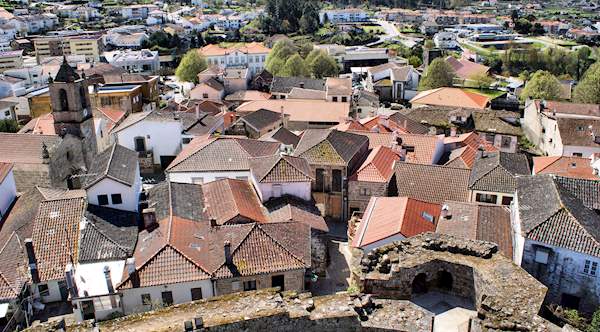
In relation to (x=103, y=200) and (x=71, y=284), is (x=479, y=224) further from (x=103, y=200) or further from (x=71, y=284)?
(x=103, y=200)

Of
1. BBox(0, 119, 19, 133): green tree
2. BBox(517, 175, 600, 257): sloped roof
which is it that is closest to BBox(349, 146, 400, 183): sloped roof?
BBox(517, 175, 600, 257): sloped roof

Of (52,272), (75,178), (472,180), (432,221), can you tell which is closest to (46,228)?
(52,272)

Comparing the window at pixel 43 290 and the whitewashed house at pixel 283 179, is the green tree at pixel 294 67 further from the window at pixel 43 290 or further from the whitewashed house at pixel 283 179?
the window at pixel 43 290

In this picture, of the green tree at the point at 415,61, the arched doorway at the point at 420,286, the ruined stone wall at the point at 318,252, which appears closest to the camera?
the arched doorway at the point at 420,286

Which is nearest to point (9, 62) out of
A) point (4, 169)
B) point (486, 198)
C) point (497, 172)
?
point (4, 169)

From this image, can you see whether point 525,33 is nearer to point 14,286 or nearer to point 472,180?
point 472,180

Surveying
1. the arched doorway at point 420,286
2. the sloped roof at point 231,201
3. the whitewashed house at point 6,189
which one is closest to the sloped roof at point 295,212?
the sloped roof at point 231,201
